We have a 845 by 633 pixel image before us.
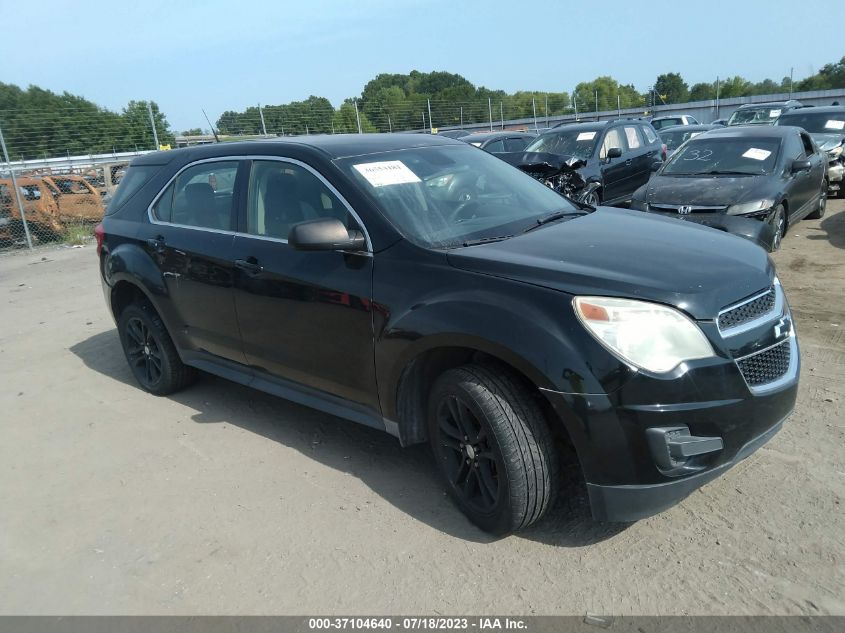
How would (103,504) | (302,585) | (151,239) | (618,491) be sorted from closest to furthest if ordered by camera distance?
(618,491)
(302,585)
(103,504)
(151,239)

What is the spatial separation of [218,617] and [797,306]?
211 inches

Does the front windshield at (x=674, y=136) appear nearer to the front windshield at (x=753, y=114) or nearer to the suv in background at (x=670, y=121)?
the front windshield at (x=753, y=114)

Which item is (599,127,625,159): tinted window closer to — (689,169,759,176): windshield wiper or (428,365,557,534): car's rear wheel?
(689,169,759,176): windshield wiper

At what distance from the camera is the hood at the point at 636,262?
263 cm

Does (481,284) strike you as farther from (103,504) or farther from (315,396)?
(103,504)

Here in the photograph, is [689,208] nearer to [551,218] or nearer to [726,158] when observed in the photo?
[726,158]

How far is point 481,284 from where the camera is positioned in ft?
9.36

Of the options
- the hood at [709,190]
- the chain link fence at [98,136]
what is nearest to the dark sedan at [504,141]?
the chain link fence at [98,136]

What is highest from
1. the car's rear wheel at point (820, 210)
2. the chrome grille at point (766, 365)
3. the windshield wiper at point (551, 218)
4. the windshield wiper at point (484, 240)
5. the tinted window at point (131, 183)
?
the tinted window at point (131, 183)

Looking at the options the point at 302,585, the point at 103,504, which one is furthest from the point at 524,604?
the point at 103,504

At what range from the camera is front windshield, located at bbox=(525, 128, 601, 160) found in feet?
35.1

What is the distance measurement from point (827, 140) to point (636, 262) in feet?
39.6

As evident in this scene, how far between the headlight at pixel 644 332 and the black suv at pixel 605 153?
7628 millimetres

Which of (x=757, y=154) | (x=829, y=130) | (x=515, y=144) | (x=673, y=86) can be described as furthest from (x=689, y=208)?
(x=673, y=86)
